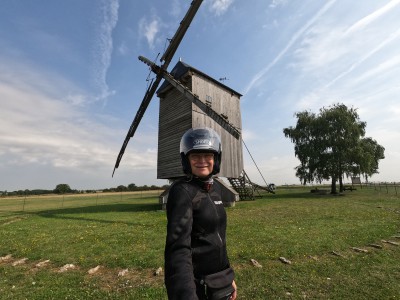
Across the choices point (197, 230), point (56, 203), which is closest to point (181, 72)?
point (197, 230)

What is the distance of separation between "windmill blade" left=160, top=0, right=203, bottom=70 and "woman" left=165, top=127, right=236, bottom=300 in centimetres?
1761

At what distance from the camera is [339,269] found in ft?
25.3

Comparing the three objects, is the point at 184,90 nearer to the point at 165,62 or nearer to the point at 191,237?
the point at 165,62

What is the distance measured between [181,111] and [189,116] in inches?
51.5

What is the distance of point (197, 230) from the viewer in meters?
2.57

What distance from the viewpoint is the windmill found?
847 inches

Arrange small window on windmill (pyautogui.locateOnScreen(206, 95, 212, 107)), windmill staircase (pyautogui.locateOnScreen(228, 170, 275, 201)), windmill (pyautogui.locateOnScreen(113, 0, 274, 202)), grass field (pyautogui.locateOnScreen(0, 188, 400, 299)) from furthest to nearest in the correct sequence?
windmill staircase (pyautogui.locateOnScreen(228, 170, 275, 201))
small window on windmill (pyautogui.locateOnScreen(206, 95, 212, 107))
windmill (pyautogui.locateOnScreen(113, 0, 274, 202))
grass field (pyautogui.locateOnScreen(0, 188, 400, 299))

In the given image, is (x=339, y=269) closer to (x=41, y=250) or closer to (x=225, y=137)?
(x=41, y=250)

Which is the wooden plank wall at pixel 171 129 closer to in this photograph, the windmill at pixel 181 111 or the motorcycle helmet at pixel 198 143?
the windmill at pixel 181 111

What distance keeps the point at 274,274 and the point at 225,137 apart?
1732 centimetres

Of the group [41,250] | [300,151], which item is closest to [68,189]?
[300,151]

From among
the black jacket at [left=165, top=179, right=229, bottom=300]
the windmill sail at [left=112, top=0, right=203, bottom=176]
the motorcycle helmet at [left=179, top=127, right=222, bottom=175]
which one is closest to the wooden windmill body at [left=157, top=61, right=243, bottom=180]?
the windmill sail at [left=112, top=0, right=203, bottom=176]

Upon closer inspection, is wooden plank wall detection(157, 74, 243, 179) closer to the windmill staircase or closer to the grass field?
the windmill staircase

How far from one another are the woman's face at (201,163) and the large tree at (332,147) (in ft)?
124
